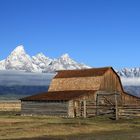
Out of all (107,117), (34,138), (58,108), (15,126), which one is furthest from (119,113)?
(34,138)

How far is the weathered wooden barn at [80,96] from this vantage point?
72.7 metres

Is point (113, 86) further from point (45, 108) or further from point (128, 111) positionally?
point (45, 108)

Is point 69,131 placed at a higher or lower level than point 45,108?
lower

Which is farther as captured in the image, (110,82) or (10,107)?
(10,107)

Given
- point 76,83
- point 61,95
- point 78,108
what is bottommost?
point 78,108

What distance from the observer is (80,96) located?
2864 inches

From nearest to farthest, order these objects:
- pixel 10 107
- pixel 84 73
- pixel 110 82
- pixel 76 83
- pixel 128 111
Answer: pixel 128 111, pixel 110 82, pixel 76 83, pixel 84 73, pixel 10 107

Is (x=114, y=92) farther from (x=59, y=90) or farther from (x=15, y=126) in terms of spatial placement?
(x=15, y=126)

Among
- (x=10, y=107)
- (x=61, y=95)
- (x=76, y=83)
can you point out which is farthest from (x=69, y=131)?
(x=10, y=107)

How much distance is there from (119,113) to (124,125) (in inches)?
493

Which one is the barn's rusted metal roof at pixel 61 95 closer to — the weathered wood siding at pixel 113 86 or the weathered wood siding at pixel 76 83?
the weathered wood siding at pixel 76 83

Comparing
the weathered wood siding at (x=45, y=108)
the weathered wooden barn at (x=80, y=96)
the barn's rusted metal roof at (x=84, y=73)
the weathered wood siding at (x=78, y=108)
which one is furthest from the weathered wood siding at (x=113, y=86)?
the weathered wood siding at (x=45, y=108)

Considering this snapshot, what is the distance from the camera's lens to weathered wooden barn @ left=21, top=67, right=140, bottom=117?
7269 cm

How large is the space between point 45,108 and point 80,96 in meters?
6.69
